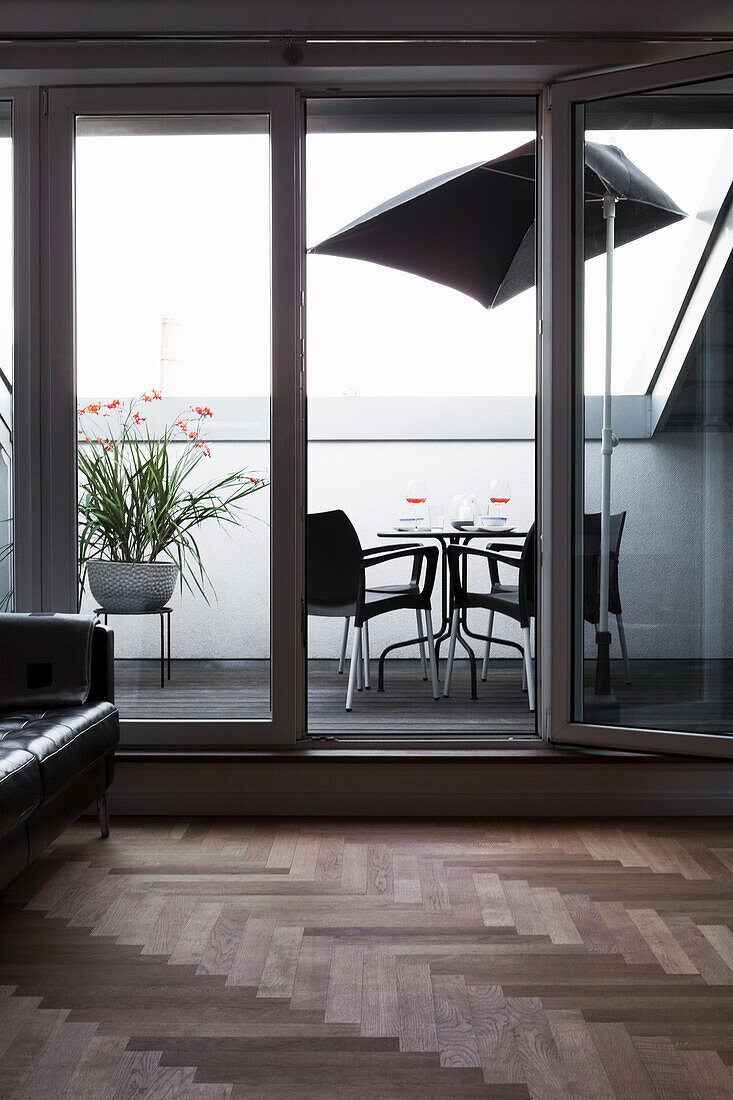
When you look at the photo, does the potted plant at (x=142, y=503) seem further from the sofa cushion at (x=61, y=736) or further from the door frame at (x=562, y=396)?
the door frame at (x=562, y=396)

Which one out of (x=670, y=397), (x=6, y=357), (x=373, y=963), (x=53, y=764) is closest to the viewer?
(x=373, y=963)

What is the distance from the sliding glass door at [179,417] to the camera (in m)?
3.46

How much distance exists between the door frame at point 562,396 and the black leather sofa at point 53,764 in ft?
5.20

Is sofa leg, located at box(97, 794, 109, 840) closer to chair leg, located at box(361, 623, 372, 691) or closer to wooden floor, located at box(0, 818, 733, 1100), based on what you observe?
wooden floor, located at box(0, 818, 733, 1100)

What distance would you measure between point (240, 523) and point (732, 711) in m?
1.92

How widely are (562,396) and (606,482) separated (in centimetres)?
35

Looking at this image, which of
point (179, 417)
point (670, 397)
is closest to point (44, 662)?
point (179, 417)

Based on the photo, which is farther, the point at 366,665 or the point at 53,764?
the point at 366,665

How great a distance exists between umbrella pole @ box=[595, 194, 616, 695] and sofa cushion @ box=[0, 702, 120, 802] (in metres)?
1.74

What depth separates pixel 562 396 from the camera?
340 centimetres

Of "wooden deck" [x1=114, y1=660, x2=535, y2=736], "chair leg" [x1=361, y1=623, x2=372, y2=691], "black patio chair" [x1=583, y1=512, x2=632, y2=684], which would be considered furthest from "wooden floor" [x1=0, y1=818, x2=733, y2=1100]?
"chair leg" [x1=361, y1=623, x2=372, y2=691]

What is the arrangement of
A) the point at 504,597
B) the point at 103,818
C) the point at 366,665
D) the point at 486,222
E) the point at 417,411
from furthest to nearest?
the point at 417,411
the point at 366,665
the point at 504,597
the point at 486,222
the point at 103,818

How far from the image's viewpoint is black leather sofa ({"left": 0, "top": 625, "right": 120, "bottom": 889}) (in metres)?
2.30

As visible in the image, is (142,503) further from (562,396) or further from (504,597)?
(504,597)
